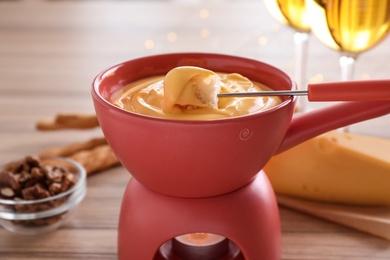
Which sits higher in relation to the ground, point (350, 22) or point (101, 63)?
point (350, 22)

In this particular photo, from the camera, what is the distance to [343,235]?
100 centimetres

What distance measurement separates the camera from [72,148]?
4.04 ft

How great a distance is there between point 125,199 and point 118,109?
17 centimetres

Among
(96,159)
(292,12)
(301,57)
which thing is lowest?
(96,159)

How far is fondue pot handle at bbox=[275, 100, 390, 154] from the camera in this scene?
34.5 inches

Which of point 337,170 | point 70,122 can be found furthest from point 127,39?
point 337,170

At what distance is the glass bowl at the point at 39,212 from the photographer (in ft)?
3.29

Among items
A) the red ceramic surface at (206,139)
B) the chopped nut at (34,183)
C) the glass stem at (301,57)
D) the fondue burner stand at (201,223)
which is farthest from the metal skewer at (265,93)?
the glass stem at (301,57)

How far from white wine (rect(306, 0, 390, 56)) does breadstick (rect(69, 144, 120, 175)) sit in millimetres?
435

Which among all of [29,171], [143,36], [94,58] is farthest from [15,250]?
[143,36]

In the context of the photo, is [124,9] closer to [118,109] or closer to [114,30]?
[114,30]

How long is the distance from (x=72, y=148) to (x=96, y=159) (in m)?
0.07

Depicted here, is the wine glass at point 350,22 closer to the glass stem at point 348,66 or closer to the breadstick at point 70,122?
the glass stem at point 348,66

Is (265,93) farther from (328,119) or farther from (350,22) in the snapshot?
(350,22)
